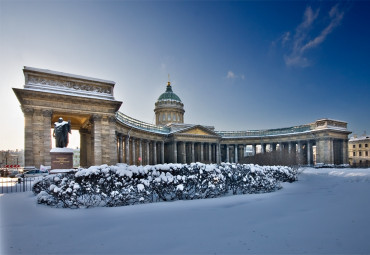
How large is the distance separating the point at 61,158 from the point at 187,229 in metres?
12.9

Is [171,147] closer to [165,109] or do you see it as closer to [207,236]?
[165,109]

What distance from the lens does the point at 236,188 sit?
1343 cm

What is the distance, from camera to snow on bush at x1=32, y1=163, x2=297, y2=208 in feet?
31.7

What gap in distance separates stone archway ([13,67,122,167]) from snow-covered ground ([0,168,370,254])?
56.8ft

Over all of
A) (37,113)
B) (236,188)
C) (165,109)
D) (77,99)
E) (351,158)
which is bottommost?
(351,158)

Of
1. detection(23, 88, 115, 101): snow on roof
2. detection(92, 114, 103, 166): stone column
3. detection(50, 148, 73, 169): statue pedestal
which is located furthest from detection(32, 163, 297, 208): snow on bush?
detection(23, 88, 115, 101): snow on roof

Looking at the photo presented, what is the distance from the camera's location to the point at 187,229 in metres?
6.73

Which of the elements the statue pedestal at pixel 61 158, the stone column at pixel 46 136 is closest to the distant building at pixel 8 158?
the stone column at pixel 46 136

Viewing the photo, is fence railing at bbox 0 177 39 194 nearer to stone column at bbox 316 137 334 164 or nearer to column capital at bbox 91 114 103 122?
column capital at bbox 91 114 103 122

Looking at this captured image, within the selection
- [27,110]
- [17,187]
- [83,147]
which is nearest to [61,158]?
[17,187]

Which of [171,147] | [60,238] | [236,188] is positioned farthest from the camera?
[171,147]

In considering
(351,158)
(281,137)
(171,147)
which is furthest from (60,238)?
(351,158)

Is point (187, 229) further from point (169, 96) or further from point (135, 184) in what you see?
point (169, 96)

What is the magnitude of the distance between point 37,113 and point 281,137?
58.7 metres
